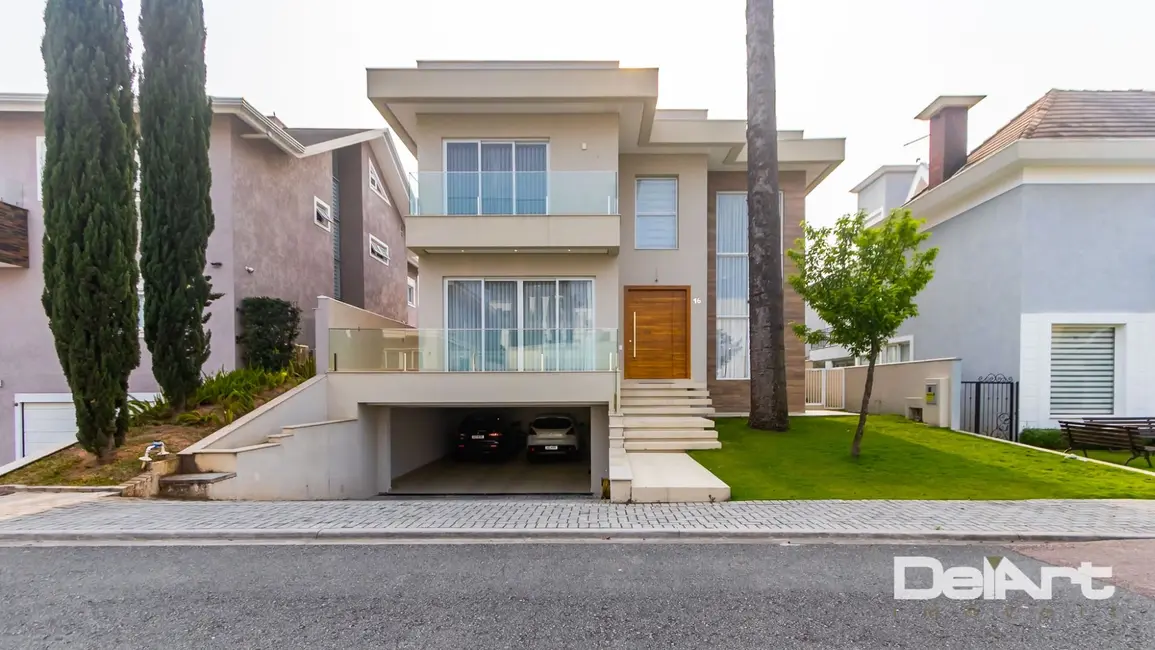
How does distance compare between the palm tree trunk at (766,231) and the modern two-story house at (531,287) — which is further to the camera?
the palm tree trunk at (766,231)

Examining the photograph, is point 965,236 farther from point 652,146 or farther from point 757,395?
point 652,146

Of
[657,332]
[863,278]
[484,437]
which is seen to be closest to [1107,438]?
[863,278]

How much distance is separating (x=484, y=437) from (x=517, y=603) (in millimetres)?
10609

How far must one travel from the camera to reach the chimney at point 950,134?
1589cm

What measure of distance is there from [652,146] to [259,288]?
1118 cm

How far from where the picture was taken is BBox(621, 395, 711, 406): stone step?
1241cm

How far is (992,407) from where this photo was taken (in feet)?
41.3

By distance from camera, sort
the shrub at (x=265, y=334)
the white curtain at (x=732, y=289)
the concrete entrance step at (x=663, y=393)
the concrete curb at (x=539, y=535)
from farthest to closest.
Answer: the white curtain at (x=732, y=289)
the concrete entrance step at (x=663, y=393)
the shrub at (x=265, y=334)
the concrete curb at (x=539, y=535)

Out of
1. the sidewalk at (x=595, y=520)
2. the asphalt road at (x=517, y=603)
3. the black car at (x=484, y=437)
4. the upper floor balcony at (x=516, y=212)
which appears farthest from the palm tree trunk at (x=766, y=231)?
the black car at (x=484, y=437)

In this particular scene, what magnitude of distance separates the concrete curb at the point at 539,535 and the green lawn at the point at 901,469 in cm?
170

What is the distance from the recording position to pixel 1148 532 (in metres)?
5.90

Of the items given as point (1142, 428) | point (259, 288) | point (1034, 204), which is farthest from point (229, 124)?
point (1142, 428)

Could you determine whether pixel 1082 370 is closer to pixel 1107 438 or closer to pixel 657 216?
pixel 1107 438

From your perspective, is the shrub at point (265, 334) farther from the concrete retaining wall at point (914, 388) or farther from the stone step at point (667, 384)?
the concrete retaining wall at point (914, 388)
